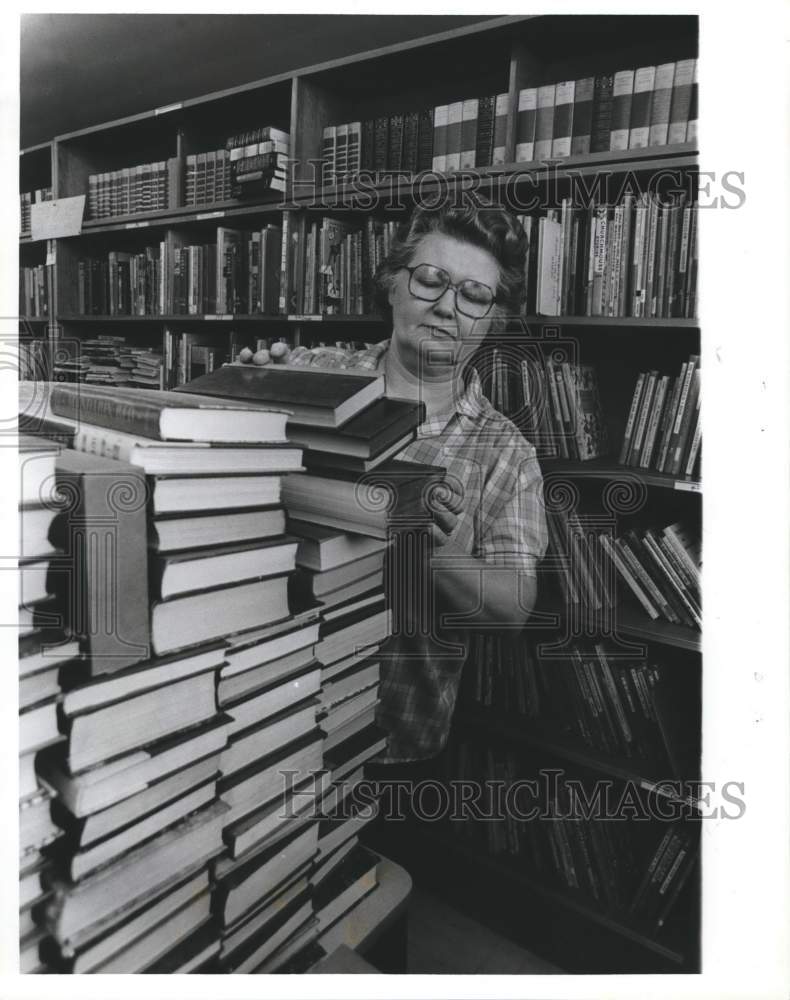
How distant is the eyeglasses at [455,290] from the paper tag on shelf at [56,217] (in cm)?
74

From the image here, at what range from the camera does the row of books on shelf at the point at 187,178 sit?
5.91 ft

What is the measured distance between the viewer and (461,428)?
55.7 inches

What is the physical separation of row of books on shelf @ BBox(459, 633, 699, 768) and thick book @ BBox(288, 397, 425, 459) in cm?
98

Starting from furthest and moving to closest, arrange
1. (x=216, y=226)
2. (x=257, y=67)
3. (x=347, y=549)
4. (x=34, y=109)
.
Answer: (x=216, y=226) → (x=257, y=67) → (x=34, y=109) → (x=347, y=549)

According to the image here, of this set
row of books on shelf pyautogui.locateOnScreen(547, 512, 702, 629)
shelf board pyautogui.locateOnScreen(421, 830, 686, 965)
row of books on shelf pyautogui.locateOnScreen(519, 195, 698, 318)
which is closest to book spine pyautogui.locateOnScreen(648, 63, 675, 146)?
row of books on shelf pyautogui.locateOnScreen(519, 195, 698, 318)

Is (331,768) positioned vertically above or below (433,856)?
above

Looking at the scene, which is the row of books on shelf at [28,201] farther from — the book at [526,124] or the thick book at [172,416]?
the book at [526,124]

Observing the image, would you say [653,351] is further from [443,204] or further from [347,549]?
[347,549]

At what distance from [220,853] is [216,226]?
5.90 feet

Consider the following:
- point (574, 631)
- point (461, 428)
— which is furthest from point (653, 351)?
point (574, 631)

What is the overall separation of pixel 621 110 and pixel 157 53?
3.31ft

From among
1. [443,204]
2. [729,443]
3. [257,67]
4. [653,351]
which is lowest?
[729,443]

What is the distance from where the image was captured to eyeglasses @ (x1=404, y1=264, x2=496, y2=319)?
54.2 inches

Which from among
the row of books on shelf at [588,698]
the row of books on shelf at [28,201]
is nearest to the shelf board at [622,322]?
the row of books on shelf at [588,698]
